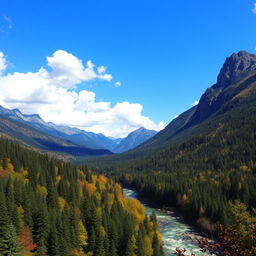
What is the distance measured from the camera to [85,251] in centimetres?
8156

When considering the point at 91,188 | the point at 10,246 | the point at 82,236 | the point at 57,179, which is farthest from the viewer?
the point at 91,188

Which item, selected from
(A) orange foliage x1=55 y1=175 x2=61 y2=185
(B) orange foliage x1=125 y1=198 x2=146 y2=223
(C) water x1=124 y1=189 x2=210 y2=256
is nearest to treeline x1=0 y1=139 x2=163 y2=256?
(B) orange foliage x1=125 y1=198 x2=146 y2=223

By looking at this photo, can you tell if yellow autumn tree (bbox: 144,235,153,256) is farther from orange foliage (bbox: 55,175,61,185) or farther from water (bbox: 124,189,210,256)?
orange foliage (bbox: 55,175,61,185)

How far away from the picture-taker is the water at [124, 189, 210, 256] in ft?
299

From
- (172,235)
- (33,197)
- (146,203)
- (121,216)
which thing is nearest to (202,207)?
(172,235)

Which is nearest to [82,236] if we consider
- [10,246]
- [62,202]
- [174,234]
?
[10,246]

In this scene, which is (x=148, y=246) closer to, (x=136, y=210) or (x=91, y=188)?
(x=136, y=210)

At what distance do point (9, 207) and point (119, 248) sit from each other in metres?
35.4

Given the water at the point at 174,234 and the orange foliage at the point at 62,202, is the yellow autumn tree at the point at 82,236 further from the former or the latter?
the water at the point at 174,234

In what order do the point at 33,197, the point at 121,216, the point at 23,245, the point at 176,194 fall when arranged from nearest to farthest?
the point at 23,245, the point at 33,197, the point at 121,216, the point at 176,194

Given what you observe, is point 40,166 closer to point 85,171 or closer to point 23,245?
point 85,171

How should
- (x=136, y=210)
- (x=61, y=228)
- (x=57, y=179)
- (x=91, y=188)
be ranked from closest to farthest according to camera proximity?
1. (x=61, y=228)
2. (x=136, y=210)
3. (x=57, y=179)
4. (x=91, y=188)

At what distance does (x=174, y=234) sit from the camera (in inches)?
4316

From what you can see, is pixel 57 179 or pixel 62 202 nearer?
pixel 62 202
